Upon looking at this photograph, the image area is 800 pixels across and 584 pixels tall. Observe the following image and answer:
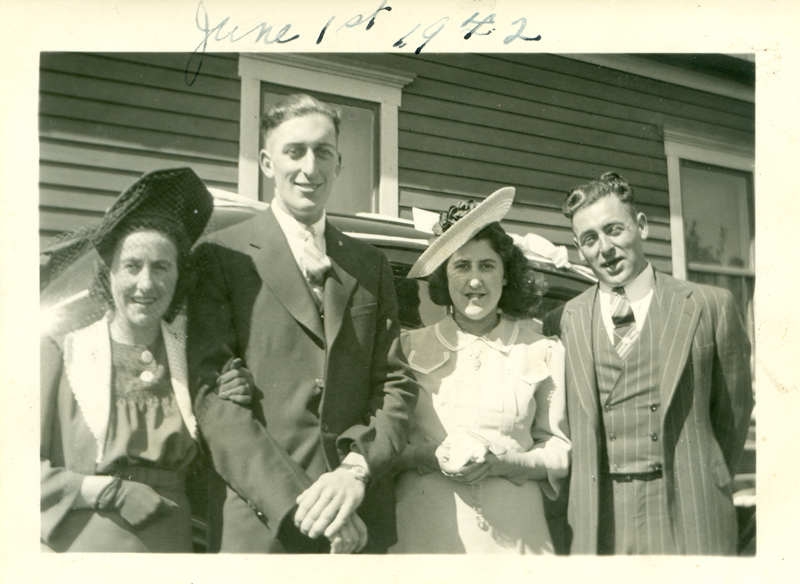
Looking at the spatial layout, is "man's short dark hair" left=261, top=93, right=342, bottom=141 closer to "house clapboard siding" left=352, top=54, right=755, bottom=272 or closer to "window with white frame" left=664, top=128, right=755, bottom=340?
"house clapboard siding" left=352, top=54, right=755, bottom=272

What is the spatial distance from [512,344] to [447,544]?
2.55ft

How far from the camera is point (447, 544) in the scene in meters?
2.50

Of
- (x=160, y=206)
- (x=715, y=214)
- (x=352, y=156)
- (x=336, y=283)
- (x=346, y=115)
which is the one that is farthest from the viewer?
(x=715, y=214)

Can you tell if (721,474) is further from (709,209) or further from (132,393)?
(132,393)

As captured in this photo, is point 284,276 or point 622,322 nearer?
point 284,276

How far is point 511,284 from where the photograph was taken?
2.70m

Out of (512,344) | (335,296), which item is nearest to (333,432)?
(335,296)

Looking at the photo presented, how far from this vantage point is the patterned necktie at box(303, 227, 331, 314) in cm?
248

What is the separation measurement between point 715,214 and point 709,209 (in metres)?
0.04

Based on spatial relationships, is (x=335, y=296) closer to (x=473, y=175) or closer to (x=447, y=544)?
(x=447, y=544)

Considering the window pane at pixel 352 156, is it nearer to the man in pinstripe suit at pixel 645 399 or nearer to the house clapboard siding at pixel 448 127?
the house clapboard siding at pixel 448 127

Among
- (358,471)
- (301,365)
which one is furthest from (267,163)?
(358,471)

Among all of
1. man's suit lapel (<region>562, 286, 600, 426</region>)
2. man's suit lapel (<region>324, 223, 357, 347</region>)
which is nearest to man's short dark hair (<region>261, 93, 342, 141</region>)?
man's suit lapel (<region>324, 223, 357, 347</region>)

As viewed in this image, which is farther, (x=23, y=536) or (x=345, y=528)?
(x=23, y=536)
